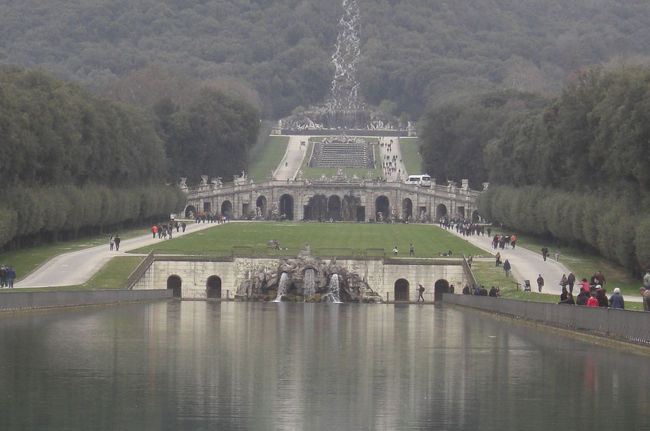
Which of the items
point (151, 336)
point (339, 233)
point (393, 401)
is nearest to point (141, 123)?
point (339, 233)

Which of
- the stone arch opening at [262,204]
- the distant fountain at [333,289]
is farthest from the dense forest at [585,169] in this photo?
the stone arch opening at [262,204]

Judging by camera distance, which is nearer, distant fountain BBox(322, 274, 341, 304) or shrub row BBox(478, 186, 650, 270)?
shrub row BBox(478, 186, 650, 270)

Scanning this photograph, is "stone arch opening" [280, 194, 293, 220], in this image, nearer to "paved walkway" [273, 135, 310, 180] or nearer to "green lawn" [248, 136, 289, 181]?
"green lawn" [248, 136, 289, 181]

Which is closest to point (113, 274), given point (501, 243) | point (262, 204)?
point (501, 243)

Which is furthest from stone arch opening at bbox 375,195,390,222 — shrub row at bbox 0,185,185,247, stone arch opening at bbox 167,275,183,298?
stone arch opening at bbox 167,275,183,298

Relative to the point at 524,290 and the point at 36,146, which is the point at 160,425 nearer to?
the point at 524,290

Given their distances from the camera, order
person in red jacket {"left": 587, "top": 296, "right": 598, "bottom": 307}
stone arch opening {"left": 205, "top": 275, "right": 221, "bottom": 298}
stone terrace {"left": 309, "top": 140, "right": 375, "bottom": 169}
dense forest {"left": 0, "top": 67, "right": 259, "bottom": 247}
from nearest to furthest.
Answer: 1. person in red jacket {"left": 587, "top": 296, "right": 598, "bottom": 307}
2. dense forest {"left": 0, "top": 67, "right": 259, "bottom": 247}
3. stone arch opening {"left": 205, "top": 275, "right": 221, "bottom": 298}
4. stone terrace {"left": 309, "top": 140, "right": 375, "bottom": 169}

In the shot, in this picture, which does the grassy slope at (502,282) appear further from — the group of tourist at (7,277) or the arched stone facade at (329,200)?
the arched stone facade at (329,200)
